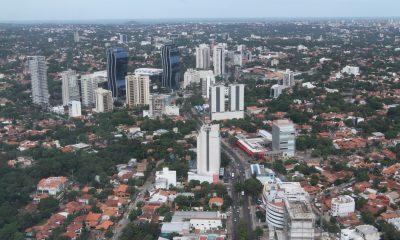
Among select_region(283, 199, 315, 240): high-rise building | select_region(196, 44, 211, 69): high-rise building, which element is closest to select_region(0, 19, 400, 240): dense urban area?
select_region(283, 199, 315, 240): high-rise building

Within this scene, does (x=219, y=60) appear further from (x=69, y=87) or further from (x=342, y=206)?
(x=342, y=206)

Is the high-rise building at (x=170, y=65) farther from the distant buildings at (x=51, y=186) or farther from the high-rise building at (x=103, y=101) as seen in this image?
the distant buildings at (x=51, y=186)

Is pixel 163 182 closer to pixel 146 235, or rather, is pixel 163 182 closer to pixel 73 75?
pixel 146 235

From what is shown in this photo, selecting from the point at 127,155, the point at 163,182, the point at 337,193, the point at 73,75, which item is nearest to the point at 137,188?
the point at 163,182

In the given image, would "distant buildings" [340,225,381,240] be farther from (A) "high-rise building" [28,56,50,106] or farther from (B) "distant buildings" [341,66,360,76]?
(B) "distant buildings" [341,66,360,76]

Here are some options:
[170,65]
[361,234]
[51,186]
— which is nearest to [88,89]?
[170,65]

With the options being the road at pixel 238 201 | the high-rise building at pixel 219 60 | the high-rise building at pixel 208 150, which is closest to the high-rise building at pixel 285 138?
the road at pixel 238 201
